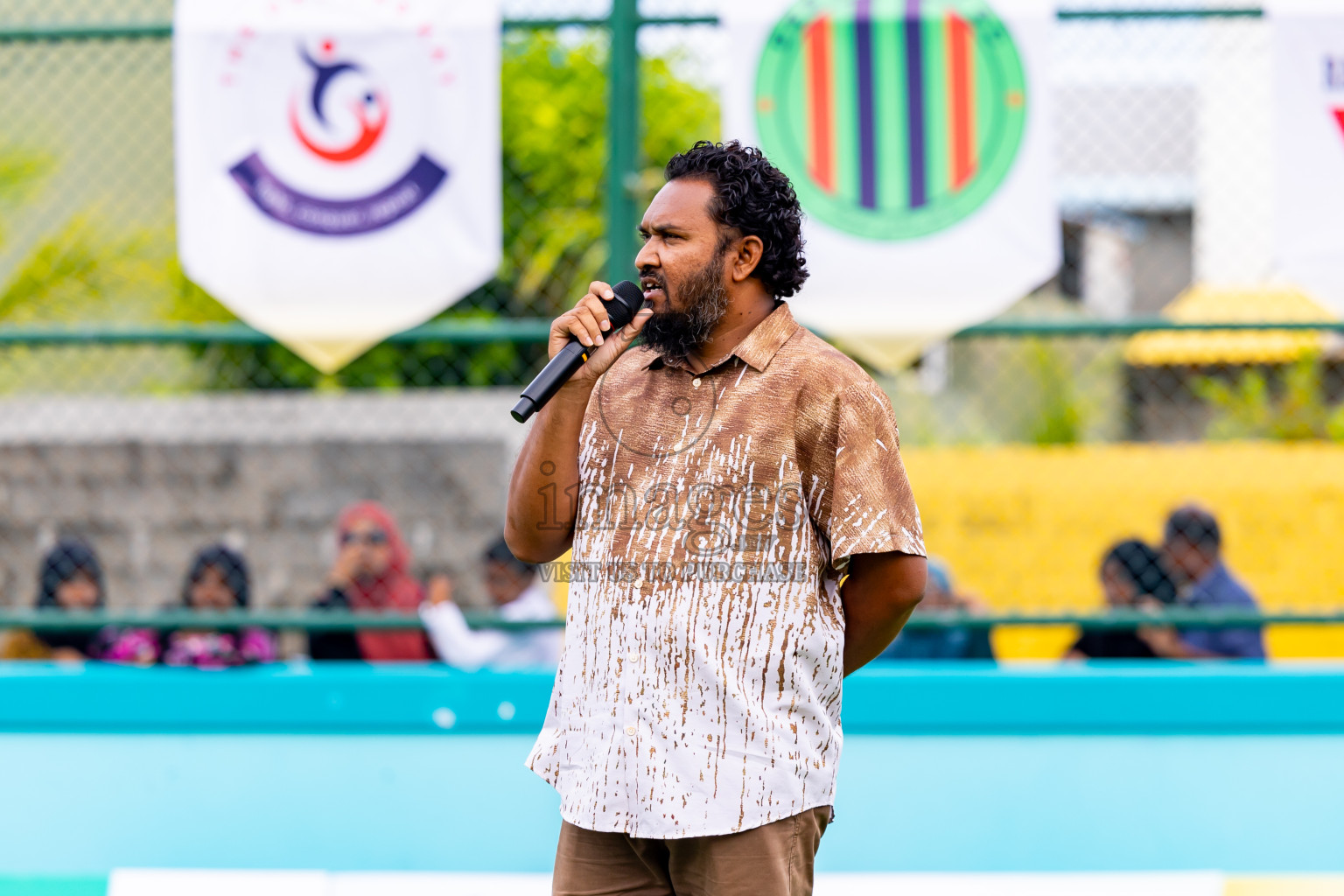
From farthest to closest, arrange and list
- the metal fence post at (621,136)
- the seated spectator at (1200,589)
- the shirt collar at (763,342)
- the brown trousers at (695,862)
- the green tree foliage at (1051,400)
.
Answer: the green tree foliage at (1051,400)
the seated spectator at (1200,589)
the metal fence post at (621,136)
the shirt collar at (763,342)
the brown trousers at (695,862)

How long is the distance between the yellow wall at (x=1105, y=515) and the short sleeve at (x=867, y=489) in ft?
17.2

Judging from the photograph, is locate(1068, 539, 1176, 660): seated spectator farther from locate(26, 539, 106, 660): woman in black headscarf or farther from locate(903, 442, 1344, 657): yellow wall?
locate(26, 539, 106, 660): woman in black headscarf

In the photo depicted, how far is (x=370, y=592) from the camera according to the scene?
4227mm

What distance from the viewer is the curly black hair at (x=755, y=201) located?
1874 mm

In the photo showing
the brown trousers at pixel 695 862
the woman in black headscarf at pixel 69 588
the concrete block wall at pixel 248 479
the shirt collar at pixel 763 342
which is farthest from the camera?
the concrete block wall at pixel 248 479

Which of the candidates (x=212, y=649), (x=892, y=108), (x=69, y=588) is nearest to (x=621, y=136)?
(x=892, y=108)

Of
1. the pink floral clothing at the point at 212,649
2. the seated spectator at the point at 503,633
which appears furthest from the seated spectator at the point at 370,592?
the pink floral clothing at the point at 212,649

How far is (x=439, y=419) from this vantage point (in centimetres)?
701

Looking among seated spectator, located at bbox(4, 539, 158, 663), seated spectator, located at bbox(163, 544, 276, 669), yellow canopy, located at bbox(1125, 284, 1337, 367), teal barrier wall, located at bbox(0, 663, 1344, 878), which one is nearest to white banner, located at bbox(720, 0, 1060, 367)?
teal barrier wall, located at bbox(0, 663, 1344, 878)

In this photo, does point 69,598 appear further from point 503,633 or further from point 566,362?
point 566,362

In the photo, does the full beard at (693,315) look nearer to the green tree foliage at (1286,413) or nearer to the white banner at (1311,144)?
the white banner at (1311,144)

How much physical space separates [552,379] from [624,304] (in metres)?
0.18

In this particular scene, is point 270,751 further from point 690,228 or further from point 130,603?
point 130,603

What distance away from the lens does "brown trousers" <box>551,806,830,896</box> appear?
1783 mm
